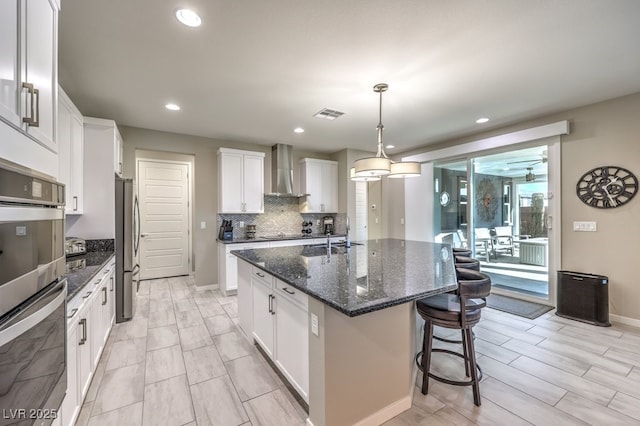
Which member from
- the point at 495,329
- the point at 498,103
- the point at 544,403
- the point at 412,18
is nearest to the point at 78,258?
the point at 412,18

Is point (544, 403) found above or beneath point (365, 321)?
beneath

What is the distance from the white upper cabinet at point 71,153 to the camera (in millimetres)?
2535

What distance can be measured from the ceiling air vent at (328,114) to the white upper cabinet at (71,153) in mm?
2642

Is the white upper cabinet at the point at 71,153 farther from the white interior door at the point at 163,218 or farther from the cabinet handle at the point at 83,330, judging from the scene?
the white interior door at the point at 163,218

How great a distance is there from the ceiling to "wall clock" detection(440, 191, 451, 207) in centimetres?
200

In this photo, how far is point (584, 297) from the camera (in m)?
3.33

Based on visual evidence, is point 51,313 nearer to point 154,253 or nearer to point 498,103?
point 498,103

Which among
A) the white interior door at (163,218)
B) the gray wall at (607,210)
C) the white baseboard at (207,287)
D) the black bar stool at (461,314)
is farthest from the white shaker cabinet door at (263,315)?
the gray wall at (607,210)

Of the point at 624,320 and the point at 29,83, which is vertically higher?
the point at 29,83

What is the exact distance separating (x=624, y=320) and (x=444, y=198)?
302 centimetres

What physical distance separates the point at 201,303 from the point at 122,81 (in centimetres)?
300

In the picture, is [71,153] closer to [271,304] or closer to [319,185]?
[271,304]

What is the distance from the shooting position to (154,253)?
5.55m

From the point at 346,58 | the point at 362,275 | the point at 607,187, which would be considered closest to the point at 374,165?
the point at 346,58
